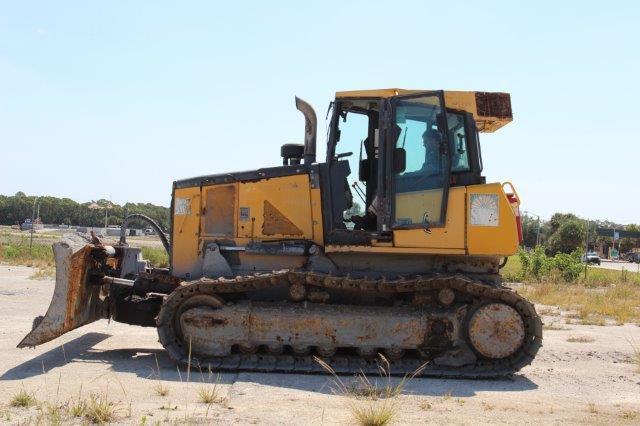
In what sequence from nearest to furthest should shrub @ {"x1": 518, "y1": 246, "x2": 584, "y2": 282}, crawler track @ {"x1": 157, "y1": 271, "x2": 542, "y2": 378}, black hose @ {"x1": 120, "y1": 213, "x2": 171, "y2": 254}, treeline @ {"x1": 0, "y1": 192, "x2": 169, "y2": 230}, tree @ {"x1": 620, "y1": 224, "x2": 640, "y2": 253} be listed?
crawler track @ {"x1": 157, "y1": 271, "x2": 542, "y2": 378}, black hose @ {"x1": 120, "y1": 213, "x2": 171, "y2": 254}, shrub @ {"x1": 518, "y1": 246, "x2": 584, "y2": 282}, treeline @ {"x1": 0, "y1": 192, "x2": 169, "y2": 230}, tree @ {"x1": 620, "y1": 224, "x2": 640, "y2": 253}

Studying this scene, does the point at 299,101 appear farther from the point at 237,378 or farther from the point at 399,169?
the point at 237,378

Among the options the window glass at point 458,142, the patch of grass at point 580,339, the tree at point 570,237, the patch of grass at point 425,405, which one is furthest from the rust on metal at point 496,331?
the tree at point 570,237

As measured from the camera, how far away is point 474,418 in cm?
590

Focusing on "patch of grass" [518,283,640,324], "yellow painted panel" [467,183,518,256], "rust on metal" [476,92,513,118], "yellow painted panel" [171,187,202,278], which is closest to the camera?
"yellow painted panel" [467,183,518,256]

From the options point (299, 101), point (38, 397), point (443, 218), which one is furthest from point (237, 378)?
point (299, 101)

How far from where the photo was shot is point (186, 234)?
9.09 m

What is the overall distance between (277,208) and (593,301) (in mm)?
13091

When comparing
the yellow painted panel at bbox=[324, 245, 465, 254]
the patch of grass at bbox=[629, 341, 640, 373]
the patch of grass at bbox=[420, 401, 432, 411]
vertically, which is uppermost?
the yellow painted panel at bbox=[324, 245, 465, 254]

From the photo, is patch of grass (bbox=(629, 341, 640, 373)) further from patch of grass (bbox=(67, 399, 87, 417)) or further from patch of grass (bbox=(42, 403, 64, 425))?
patch of grass (bbox=(42, 403, 64, 425))

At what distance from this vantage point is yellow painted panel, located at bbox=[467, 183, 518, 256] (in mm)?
8094

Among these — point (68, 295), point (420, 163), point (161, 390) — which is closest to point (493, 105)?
point (420, 163)

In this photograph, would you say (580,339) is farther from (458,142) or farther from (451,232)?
(458,142)

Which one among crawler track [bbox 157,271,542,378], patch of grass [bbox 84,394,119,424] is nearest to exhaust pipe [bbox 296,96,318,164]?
crawler track [bbox 157,271,542,378]

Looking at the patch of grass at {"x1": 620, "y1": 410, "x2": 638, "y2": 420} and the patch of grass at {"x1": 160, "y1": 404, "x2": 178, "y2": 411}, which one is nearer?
the patch of grass at {"x1": 160, "y1": 404, "x2": 178, "y2": 411}
